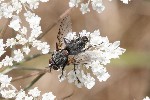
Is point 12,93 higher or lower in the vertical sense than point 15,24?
lower

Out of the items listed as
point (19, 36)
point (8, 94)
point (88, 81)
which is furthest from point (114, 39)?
point (8, 94)

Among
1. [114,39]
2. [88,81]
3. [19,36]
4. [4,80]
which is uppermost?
[114,39]

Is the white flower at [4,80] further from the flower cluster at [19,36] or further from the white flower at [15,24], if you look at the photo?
the white flower at [15,24]

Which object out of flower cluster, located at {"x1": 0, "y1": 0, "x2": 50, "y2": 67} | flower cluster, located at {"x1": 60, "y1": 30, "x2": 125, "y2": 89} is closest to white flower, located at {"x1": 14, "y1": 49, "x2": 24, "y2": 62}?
flower cluster, located at {"x1": 0, "y1": 0, "x2": 50, "y2": 67}

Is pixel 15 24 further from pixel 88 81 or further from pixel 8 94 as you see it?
pixel 88 81

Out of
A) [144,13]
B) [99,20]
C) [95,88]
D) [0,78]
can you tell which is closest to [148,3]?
[144,13]

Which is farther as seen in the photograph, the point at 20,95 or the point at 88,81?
the point at 88,81

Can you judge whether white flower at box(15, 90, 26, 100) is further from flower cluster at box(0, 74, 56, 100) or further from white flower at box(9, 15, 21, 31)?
white flower at box(9, 15, 21, 31)

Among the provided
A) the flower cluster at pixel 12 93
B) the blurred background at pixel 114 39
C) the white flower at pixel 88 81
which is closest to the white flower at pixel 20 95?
the flower cluster at pixel 12 93

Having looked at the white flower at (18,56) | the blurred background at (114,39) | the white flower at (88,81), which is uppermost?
the blurred background at (114,39)
